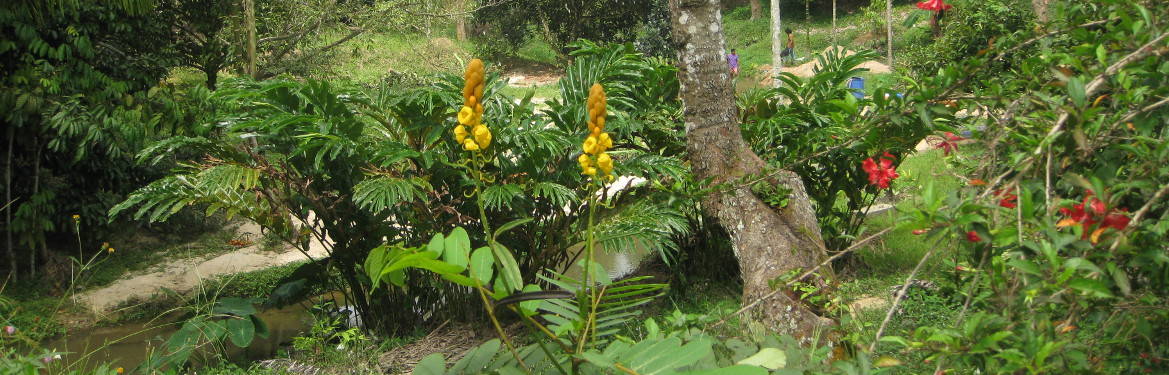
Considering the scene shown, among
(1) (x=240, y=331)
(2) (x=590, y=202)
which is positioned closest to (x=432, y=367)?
(2) (x=590, y=202)

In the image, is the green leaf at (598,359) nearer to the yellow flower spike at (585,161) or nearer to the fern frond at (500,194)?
Answer: the yellow flower spike at (585,161)

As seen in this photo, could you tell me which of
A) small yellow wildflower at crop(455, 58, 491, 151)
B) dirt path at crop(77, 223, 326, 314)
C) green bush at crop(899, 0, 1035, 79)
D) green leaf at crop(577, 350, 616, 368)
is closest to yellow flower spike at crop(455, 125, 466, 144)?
small yellow wildflower at crop(455, 58, 491, 151)

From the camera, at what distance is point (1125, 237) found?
141cm

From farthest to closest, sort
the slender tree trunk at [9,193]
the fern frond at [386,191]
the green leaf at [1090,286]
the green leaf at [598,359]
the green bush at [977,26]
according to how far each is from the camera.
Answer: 1. the green bush at [977,26]
2. the slender tree trunk at [9,193]
3. the fern frond at [386,191]
4. the green leaf at [598,359]
5. the green leaf at [1090,286]

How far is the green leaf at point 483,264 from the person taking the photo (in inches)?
62.8

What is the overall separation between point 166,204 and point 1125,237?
4.14 m

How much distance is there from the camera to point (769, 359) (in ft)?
5.34

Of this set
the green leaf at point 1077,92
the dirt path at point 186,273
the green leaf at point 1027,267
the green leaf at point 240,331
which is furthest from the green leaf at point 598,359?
the dirt path at point 186,273

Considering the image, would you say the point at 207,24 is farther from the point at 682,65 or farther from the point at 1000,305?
the point at 1000,305

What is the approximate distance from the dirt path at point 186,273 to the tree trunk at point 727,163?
397 cm

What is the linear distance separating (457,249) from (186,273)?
7.07m

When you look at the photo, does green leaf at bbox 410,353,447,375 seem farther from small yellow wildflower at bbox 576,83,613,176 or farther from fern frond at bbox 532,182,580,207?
fern frond at bbox 532,182,580,207

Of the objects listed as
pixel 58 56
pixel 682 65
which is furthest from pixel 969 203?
pixel 58 56

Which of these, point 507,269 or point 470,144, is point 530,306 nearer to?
point 507,269
